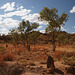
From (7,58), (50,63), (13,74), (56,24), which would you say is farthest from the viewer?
(56,24)

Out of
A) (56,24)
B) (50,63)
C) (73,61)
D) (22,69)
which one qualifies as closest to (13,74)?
(22,69)

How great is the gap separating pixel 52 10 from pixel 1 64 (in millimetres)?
12752

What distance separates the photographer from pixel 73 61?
6.51 metres

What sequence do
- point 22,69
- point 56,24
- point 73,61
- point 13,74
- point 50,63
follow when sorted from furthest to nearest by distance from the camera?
point 56,24 → point 73,61 → point 50,63 → point 22,69 → point 13,74

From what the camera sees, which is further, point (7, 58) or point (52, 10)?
point (52, 10)

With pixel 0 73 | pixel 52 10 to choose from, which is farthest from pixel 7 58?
pixel 52 10

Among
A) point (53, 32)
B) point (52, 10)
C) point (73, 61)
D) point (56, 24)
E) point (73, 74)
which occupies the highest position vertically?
point (52, 10)

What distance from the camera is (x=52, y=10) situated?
605 inches

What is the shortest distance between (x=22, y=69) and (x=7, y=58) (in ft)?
9.71

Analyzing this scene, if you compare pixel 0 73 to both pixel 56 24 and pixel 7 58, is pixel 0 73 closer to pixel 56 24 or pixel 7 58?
pixel 7 58

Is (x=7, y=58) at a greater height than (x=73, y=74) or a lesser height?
greater

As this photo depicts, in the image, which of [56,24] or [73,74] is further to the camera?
[56,24]

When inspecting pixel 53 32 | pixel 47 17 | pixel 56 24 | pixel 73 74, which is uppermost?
pixel 47 17

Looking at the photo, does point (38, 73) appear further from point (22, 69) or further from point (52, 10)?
point (52, 10)
